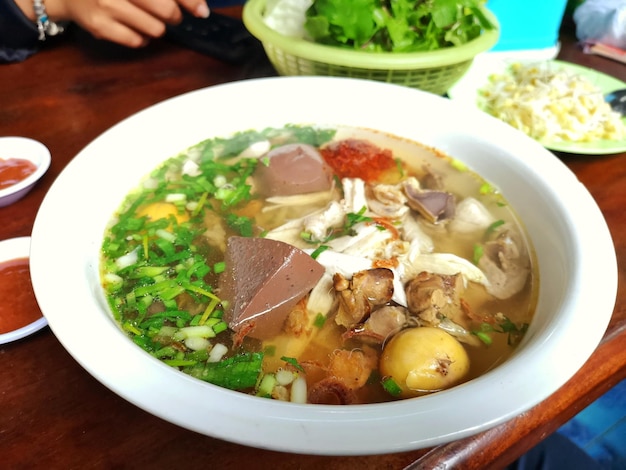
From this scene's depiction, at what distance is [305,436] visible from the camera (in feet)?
2.41

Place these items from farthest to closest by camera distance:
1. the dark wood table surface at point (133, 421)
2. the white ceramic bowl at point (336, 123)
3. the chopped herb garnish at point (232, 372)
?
the chopped herb garnish at point (232, 372), the dark wood table surface at point (133, 421), the white ceramic bowl at point (336, 123)

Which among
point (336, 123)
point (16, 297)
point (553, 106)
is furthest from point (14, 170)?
point (553, 106)

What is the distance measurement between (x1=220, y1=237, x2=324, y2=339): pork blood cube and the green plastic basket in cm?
86

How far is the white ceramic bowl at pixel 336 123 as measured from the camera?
2.47ft

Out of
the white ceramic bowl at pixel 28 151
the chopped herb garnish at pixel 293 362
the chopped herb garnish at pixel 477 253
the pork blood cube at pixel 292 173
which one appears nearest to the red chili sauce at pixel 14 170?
the white ceramic bowl at pixel 28 151

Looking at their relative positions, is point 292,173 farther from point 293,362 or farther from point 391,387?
point 391,387

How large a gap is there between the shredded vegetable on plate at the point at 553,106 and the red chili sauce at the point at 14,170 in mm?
1803

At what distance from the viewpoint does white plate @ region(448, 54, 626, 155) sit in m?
1.76

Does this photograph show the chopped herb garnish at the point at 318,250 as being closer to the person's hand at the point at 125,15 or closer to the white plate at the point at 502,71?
the white plate at the point at 502,71

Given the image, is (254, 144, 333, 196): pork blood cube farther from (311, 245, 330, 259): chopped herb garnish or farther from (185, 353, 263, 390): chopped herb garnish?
(185, 353, 263, 390): chopped herb garnish

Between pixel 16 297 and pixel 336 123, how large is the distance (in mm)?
1226

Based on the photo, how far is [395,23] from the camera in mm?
1783

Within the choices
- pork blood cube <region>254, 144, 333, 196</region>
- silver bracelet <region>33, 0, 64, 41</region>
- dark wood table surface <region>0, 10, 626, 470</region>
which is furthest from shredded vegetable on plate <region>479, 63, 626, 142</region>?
silver bracelet <region>33, 0, 64, 41</region>

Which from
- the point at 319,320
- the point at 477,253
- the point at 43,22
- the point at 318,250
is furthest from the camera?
the point at 43,22
